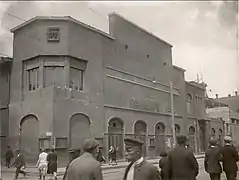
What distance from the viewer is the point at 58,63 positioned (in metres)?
17.2

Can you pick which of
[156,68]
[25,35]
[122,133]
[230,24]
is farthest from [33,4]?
[156,68]

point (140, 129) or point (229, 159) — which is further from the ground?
point (140, 129)

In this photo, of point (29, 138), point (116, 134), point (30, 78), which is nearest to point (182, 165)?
point (29, 138)

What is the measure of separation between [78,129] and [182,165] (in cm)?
1343

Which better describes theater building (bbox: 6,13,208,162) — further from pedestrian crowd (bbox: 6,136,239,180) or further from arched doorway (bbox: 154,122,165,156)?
pedestrian crowd (bbox: 6,136,239,180)

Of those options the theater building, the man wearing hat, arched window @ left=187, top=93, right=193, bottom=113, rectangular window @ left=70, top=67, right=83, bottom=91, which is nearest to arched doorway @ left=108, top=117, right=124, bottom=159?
the theater building

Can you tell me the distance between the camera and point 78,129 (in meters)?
17.4

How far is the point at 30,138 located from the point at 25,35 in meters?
4.86

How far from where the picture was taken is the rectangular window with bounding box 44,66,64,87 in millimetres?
16938

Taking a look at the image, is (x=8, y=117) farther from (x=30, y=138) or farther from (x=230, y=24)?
(x=230, y=24)

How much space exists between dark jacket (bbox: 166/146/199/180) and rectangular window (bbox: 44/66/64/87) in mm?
13002

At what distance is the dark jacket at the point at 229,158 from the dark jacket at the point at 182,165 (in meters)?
1.67

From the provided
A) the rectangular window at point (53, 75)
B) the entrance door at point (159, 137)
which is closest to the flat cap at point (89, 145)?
the rectangular window at point (53, 75)

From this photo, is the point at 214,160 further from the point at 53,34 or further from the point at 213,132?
the point at 213,132
